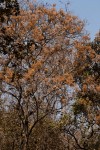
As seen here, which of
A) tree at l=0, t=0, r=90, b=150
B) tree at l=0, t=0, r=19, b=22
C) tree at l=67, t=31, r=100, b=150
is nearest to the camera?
tree at l=0, t=0, r=19, b=22

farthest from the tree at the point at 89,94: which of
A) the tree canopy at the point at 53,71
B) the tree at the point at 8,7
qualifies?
the tree at the point at 8,7

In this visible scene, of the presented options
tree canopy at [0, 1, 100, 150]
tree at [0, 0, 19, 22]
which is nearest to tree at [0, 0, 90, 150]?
tree canopy at [0, 1, 100, 150]

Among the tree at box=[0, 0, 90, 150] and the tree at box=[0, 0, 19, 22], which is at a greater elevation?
the tree at box=[0, 0, 90, 150]

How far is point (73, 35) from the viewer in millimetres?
21828

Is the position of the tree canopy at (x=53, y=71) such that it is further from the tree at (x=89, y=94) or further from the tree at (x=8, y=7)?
the tree at (x=8, y=7)

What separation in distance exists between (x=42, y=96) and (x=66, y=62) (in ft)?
10.0

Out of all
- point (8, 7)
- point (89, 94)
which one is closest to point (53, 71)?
point (89, 94)

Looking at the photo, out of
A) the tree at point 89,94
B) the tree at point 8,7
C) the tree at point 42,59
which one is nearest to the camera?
the tree at point 8,7

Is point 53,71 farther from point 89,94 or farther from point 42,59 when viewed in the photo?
point 89,94

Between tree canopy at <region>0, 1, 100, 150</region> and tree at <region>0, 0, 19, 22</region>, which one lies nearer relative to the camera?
tree at <region>0, 0, 19, 22</region>

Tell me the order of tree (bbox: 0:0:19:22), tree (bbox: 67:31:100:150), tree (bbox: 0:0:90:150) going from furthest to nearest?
tree (bbox: 67:31:100:150) → tree (bbox: 0:0:90:150) → tree (bbox: 0:0:19:22)

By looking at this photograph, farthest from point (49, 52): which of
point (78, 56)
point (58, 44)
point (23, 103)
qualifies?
point (23, 103)

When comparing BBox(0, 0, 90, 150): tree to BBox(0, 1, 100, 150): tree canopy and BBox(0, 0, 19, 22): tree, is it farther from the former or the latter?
BBox(0, 0, 19, 22): tree

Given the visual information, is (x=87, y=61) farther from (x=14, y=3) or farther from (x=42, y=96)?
(x=14, y=3)
